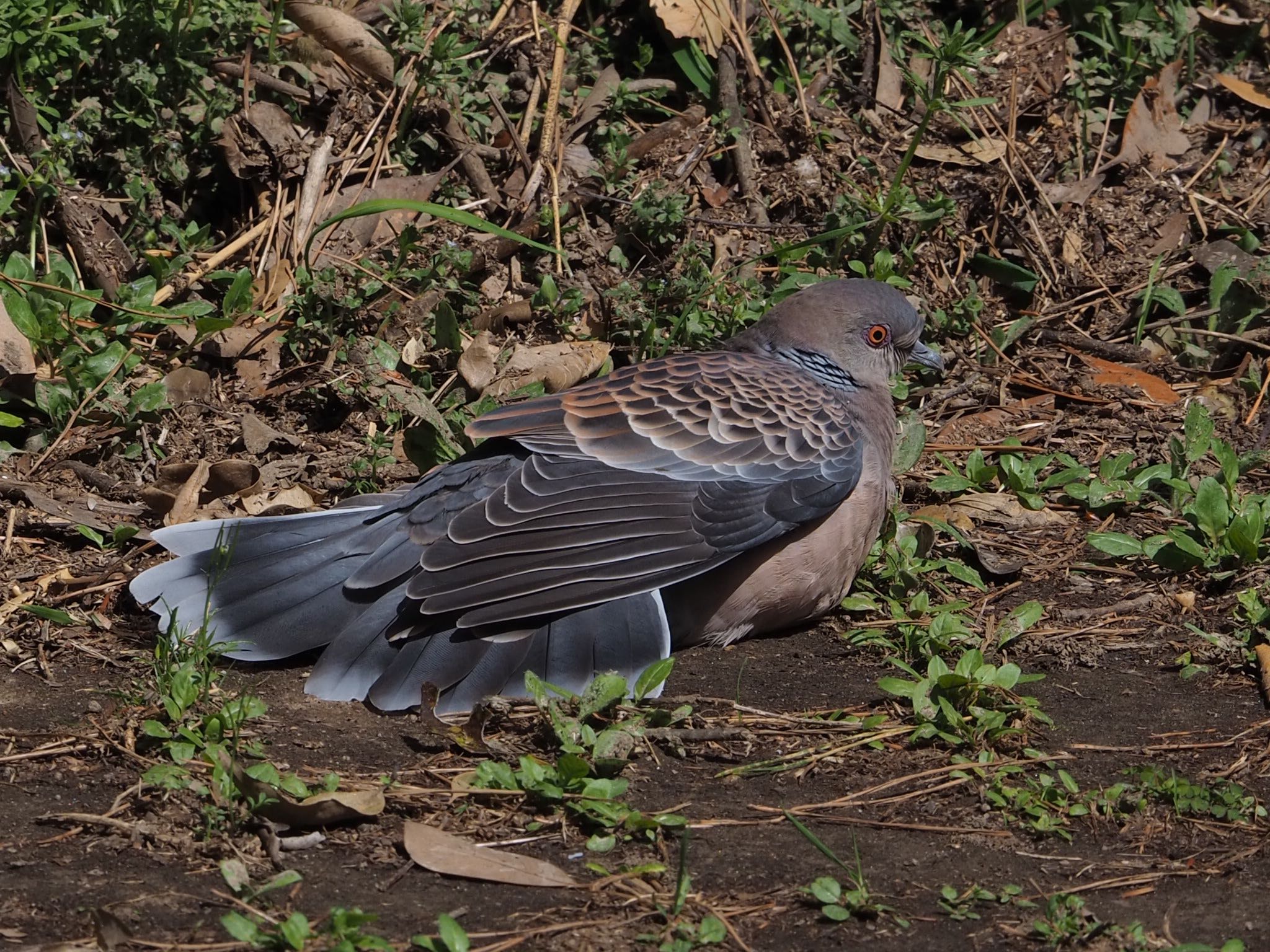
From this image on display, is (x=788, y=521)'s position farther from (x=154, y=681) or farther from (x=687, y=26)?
(x=687, y=26)

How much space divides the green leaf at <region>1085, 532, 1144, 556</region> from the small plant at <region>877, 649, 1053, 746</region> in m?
1.04

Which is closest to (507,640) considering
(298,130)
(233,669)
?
(233,669)

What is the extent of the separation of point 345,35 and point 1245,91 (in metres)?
4.37

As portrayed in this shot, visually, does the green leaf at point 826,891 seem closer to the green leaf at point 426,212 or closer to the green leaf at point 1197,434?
the green leaf at point 1197,434

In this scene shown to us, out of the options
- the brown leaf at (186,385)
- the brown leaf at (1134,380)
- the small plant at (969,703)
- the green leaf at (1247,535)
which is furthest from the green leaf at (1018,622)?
the brown leaf at (186,385)

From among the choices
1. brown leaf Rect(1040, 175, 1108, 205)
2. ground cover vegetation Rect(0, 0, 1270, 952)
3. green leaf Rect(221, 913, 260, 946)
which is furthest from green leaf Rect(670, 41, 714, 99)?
green leaf Rect(221, 913, 260, 946)

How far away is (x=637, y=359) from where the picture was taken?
19.2 ft

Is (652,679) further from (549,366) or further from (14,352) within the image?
(14,352)

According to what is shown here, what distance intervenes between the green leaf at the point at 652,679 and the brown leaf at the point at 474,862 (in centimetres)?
83

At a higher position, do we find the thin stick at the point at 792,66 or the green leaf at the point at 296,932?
the thin stick at the point at 792,66

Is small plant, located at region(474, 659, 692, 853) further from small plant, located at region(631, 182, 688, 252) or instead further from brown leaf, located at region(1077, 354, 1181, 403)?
brown leaf, located at region(1077, 354, 1181, 403)

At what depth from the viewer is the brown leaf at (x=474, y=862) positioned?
319cm

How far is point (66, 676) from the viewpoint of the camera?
165 inches

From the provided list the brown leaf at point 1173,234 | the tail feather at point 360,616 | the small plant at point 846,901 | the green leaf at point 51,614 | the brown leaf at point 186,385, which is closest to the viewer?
the small plant at point 846,901
